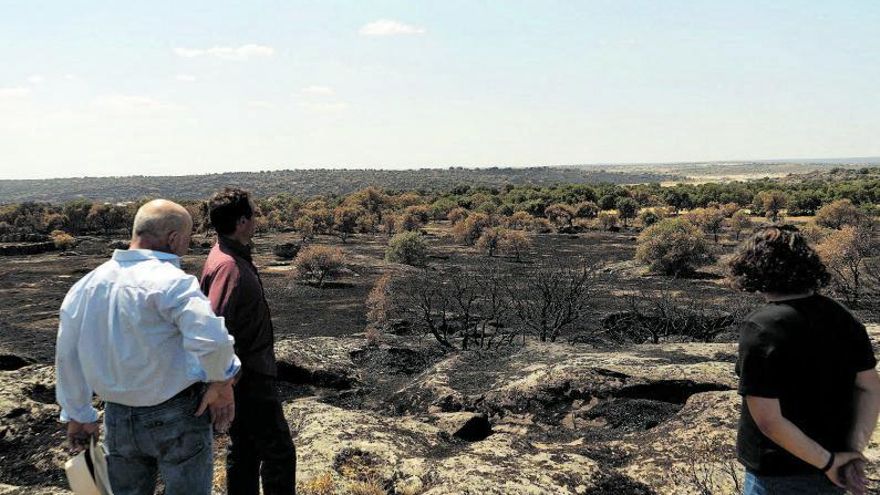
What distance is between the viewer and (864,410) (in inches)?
89.4

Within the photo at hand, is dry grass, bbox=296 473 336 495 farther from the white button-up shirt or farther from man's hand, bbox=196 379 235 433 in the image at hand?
the white button-up shirt

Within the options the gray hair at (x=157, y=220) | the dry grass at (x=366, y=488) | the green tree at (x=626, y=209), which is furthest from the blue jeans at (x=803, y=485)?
the green tree at (x=626, y=209)

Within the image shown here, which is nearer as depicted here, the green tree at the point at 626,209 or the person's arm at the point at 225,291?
the person's arm at the point at 225,291

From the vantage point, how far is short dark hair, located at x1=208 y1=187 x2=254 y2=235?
11.0 feet

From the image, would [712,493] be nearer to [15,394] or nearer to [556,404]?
[556,404]

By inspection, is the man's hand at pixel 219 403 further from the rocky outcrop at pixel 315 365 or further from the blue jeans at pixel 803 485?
the rocky outcrop at pixel 315 365

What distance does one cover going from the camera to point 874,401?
2.27 metres

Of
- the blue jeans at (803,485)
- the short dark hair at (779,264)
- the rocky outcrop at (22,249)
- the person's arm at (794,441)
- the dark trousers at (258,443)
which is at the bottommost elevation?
the rocky outcrop at (22,249)

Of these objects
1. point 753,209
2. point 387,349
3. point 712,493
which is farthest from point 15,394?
point 753,209

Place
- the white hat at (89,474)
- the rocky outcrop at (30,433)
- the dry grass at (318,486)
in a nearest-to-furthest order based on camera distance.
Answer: the white hat at (89,474)
the dry grass at (318,486)
the rocky outcrop at (30,433)

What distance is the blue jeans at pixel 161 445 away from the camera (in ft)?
8.55

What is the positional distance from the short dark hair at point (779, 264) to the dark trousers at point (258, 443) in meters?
2.46

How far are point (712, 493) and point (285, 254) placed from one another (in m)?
46.4

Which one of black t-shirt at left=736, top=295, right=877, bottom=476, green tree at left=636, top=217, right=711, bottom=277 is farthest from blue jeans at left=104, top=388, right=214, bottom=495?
green tree at left=636, top=217, right=711, bottom=277
